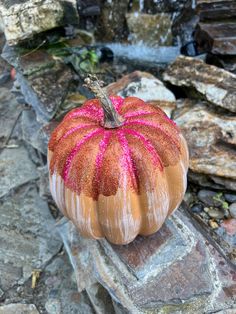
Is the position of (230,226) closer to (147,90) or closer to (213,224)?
(213,224)

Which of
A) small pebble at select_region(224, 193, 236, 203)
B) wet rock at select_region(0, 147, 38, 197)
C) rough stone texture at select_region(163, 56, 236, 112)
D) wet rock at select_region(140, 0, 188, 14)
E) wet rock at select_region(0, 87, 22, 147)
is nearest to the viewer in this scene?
small pebble at select_region(224, 193, 236, 203)

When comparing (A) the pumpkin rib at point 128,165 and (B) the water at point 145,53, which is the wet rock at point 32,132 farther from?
(A) the pumpkin rib at point 128,165

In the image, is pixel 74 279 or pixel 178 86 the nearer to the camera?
pixel 74 279

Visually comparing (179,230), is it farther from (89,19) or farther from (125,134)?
(89,19)

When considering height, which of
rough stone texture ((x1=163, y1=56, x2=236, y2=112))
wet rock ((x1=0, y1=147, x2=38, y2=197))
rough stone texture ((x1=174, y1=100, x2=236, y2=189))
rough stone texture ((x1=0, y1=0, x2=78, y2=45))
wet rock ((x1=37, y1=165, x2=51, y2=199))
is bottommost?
wet rock ((x1=0, y1=147, x2=38, y2=197))

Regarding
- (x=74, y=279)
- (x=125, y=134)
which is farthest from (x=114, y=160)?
(x=74, y=279)


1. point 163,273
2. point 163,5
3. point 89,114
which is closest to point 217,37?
point 163,5

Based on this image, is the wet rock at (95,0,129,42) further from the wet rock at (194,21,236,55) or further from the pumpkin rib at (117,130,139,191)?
the pumpkin rib at (117,130,139,191)

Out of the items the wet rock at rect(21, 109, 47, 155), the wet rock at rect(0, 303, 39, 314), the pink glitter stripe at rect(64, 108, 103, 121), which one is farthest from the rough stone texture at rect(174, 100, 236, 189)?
the wet rock at rect(0, 303, 39, 314)
